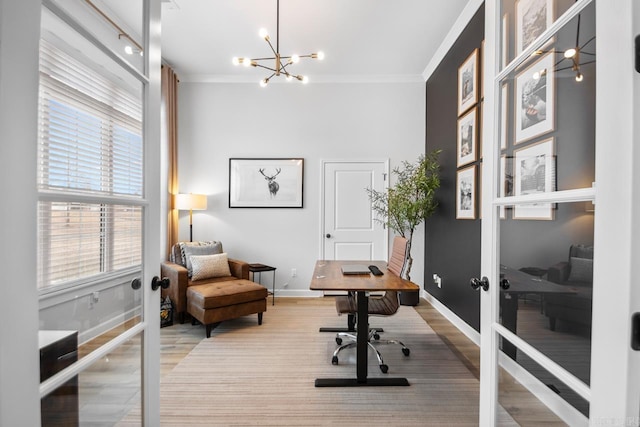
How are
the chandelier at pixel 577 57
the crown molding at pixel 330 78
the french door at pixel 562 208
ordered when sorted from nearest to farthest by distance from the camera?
the french door at pixel 562 208 → the chandelier at pixel 577 57 → the crown molding at pixel 330 78

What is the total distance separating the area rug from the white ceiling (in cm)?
320

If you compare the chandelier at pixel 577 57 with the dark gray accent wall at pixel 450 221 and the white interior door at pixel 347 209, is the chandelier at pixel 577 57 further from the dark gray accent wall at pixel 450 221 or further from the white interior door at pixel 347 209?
the white interior door at pixel 347 209

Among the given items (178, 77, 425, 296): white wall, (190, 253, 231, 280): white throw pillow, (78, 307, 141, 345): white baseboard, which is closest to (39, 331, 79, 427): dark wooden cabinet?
(78, 307, 141, 345): white baseboard

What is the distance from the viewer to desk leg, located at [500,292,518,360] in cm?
118

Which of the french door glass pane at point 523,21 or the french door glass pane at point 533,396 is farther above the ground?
the french door glass pane at point 523,21

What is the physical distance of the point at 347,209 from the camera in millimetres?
4582

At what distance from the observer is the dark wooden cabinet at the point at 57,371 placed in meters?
0.85

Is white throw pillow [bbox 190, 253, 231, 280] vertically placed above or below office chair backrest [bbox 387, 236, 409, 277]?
below

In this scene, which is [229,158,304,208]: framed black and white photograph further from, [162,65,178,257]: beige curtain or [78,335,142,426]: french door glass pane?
[78,335,142,426]: french door glass pane

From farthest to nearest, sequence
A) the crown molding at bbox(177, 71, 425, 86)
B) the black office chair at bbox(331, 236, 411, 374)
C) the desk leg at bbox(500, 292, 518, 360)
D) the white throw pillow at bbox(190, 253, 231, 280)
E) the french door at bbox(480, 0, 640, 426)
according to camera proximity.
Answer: the crown molding at bbox(177, 71, 425, 86)
the white throw pillow at bbox(190, 253, 231, 280)
the black office chair at bbox(331, 236, 411, 374)
the desk leg at bbox(500, 292, 518, 360)
the french door at bbox(480, 0, 640, 426)

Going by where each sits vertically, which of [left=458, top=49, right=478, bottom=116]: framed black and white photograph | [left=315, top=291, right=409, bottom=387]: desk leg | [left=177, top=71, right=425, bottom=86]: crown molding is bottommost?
[left=315, top=291, right=409, bottom=387]: desk leg

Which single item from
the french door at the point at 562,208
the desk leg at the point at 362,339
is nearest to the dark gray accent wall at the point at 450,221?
the desk leg at the point at 362,339

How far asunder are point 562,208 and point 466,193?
93.8 inches

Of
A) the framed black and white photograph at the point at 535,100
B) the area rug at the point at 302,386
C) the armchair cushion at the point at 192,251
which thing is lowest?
the area rug at the point at 302,386
